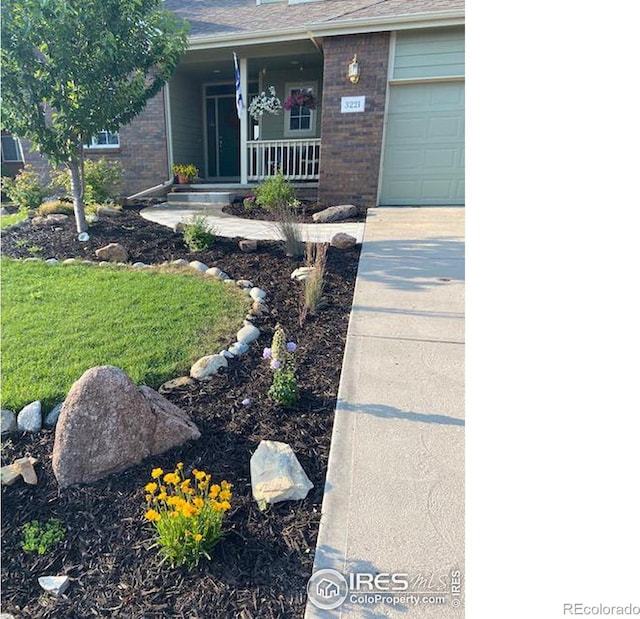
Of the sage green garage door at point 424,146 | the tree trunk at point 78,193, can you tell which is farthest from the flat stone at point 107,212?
the sage green garage door at point 424,146

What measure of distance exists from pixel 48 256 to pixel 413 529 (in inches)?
210

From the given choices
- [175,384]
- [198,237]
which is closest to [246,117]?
[198,237]

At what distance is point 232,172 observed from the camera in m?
11.7

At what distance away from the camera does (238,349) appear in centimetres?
279

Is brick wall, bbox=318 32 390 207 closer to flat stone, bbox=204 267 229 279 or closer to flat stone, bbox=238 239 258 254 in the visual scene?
flat stone, bbox=238 239 258 254

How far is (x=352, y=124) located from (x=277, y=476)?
764 cm

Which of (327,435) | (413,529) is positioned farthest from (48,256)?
(413,529)

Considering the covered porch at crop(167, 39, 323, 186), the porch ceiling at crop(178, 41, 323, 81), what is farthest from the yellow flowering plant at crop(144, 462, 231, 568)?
the porch ceiling at crop(178, 41, 323, 81)

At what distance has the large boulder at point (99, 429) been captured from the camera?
1725 millimetres

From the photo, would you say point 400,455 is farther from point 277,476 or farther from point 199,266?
point 199,266

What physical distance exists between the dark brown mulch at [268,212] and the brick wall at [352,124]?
423mm

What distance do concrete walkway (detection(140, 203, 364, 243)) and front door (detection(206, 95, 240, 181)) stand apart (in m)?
3.78

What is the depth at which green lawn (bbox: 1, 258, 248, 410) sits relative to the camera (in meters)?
2.48
